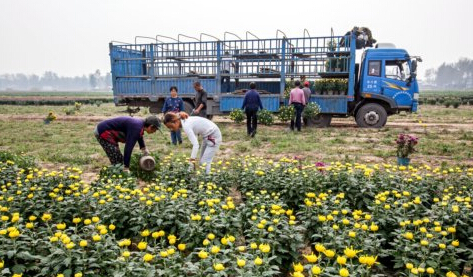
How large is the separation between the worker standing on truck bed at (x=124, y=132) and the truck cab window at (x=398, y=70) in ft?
32.2

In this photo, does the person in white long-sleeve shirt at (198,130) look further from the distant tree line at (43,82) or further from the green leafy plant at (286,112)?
the distant tree line at (43,82)

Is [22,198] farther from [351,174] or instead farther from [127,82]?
[127,82]

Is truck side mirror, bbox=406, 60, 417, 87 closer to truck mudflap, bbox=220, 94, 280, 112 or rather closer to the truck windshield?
the truck windshield

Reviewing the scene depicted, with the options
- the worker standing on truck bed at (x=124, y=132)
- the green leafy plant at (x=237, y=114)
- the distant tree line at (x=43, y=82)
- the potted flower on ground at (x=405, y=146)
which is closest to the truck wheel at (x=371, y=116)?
the green leafy plant at (x=237, y=114)

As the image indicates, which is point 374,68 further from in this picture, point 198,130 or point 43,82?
point 43,82

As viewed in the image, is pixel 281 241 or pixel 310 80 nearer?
pixel 281 241

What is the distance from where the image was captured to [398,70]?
1159 centimetres

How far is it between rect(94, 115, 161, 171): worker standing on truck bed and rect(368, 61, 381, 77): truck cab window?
941 cm

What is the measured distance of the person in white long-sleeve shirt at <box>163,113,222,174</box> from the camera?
4.45m

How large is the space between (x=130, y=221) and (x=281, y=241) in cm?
160

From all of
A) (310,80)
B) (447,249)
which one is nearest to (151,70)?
(310,80)

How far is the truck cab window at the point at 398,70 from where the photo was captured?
11508 mm

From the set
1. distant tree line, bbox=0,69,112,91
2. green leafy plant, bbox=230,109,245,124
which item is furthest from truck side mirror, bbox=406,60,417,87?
distant tree line, bbox=0,69,112,91

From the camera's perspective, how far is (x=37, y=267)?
8.26 ft
